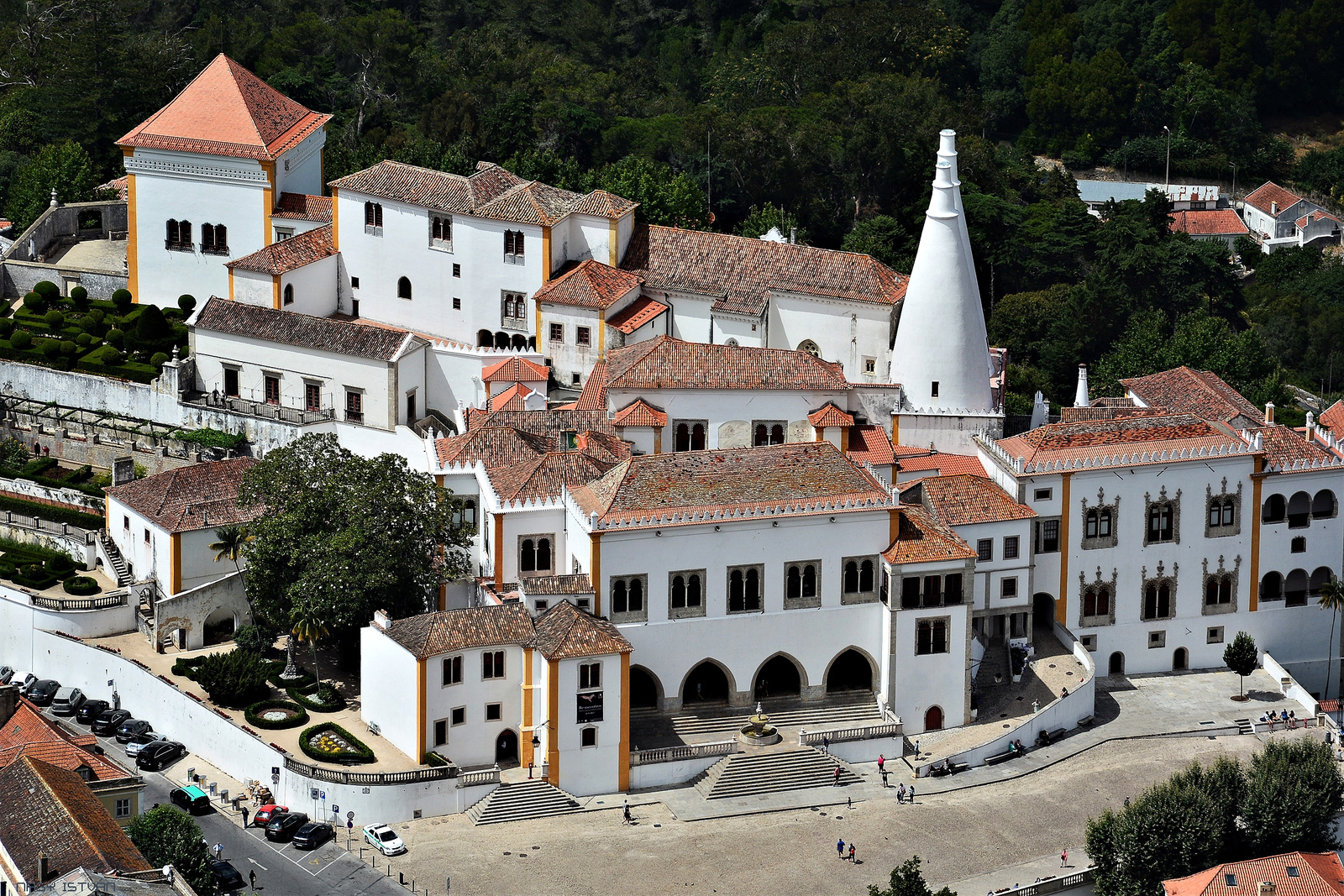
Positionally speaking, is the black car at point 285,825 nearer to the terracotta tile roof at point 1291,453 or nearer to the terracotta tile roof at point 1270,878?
the terracotta tile roof at point 1270,878

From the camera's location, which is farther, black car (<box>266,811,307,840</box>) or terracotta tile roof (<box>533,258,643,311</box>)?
terracotta tile roof (<box>533,258,643,311</box>)

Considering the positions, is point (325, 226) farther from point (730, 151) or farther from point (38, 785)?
point (38, 785)

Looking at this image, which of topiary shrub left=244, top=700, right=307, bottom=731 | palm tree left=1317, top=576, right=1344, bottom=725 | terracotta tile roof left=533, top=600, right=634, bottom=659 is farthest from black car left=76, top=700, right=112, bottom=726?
palm tree left=1317, top=576, right=1344, bottom=725

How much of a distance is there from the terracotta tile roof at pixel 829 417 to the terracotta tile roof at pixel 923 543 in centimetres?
664

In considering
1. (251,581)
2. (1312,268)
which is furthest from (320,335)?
(1312,268)

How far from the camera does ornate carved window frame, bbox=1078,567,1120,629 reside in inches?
3216

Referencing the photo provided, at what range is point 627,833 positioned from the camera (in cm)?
7169

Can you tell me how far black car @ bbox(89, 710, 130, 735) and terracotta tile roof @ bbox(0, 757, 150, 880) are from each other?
35.1 ft

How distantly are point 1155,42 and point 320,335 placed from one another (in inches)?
2963

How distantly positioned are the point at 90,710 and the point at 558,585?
52.6 ft

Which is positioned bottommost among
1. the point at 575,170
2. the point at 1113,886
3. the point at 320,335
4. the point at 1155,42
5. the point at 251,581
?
the point at 1113,886

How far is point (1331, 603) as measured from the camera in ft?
273

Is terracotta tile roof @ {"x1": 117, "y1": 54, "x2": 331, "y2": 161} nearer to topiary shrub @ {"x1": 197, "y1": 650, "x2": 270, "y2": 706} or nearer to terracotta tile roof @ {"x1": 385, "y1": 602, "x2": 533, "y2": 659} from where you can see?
topiary shrub @ {"x1": 197, "y1": 650, "x2": 270, "y2": 706}

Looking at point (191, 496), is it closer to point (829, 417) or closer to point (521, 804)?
point (521, 804)
